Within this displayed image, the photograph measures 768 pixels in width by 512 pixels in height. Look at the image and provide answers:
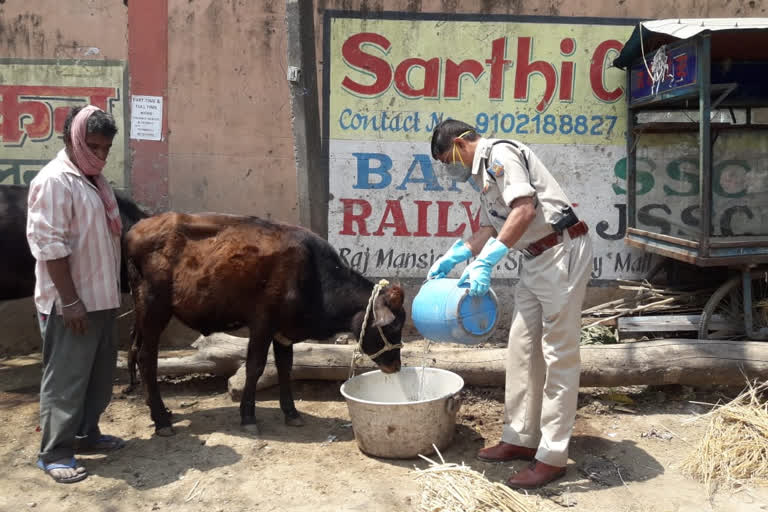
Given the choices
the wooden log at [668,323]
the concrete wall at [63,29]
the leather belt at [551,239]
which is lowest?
the wooden log at [668,323]

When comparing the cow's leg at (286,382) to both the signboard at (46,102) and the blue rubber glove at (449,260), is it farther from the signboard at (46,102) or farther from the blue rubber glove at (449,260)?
the signboard at (46,102)

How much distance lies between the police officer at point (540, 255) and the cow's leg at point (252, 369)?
165 cm

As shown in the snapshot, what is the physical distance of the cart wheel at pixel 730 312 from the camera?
588cm

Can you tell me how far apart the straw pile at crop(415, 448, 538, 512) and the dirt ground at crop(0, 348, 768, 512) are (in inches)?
6.0

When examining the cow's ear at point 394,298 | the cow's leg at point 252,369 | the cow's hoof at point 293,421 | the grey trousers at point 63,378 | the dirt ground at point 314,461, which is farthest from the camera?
the cow's hoof at point 293,421

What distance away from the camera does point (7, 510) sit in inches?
151

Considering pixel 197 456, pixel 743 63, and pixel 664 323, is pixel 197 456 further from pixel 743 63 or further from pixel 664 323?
pixel 743 63

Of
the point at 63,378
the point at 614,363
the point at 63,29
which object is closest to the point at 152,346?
the point at 63,378

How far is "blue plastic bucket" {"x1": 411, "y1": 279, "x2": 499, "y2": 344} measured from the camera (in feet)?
12.9

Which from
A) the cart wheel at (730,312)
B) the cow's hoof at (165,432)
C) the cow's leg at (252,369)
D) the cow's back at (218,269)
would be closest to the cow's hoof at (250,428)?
the cow's leg at (252,369)

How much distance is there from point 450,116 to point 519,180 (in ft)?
10.4

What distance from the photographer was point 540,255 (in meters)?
4.03

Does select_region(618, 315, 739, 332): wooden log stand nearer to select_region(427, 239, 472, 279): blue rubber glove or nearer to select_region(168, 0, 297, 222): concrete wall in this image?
select_region(427, 239, 472, 279): blue rubber glove

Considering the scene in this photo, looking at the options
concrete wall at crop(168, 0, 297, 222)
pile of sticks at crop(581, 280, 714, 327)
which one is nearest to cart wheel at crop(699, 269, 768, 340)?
pile of sticks at crop(581, 280, 714, 327)
